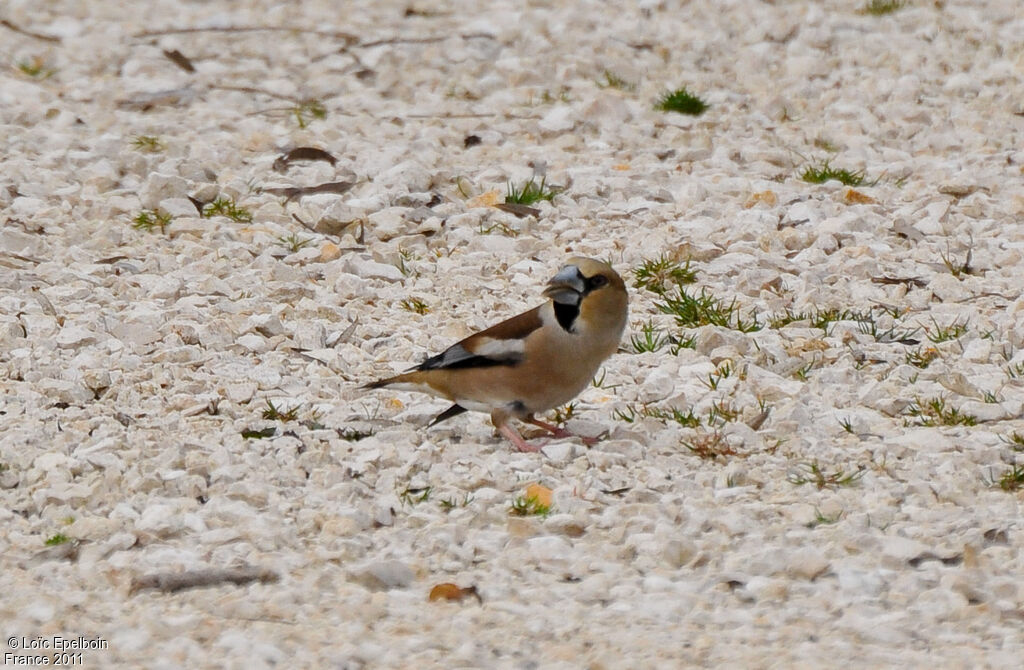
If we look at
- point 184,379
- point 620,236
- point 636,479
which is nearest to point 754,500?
point 636,479

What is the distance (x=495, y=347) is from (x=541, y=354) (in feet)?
0.60

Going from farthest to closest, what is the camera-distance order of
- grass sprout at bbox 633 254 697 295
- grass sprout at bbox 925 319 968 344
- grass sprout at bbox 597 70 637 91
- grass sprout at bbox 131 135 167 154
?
grass sprout at bbox 597 70 637 91
grass sprout at bbox 131 135 167 154
grass sprout at bbox 633 254 697 295
grass sprout at bbox 925 319 968 344

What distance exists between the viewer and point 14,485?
4.95 m

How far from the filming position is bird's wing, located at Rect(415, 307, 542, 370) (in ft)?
17.7

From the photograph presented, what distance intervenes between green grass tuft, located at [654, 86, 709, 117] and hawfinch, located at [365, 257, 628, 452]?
12.5ft

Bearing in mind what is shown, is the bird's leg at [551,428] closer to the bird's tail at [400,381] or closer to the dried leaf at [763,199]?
the bird's tail at [400,381]

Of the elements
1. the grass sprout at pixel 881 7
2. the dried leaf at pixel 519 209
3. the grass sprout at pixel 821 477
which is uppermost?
the grass sprout at pixel 881 7

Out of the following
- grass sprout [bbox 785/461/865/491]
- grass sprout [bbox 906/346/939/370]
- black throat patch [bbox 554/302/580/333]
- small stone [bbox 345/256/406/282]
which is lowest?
small stone [bbox 345/256/406/282]

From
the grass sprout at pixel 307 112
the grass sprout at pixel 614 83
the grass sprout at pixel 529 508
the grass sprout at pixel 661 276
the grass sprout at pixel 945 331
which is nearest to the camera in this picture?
the grass sprout at pixel 529 508

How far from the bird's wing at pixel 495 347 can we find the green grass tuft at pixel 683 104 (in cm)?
395

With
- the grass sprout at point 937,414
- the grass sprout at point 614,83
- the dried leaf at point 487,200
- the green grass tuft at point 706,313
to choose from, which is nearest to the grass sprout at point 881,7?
the grass sprout at point 614,83

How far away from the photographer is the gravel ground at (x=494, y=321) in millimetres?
4258

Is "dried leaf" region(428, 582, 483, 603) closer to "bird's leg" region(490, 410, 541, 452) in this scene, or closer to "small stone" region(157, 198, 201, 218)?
"bird's leg" region(490, 410, 541, 452)

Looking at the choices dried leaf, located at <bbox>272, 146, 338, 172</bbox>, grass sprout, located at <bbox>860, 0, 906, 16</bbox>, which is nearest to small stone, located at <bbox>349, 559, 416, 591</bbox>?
dried leaf, located at <bbox>272, 146, 338, 172</bbox>
